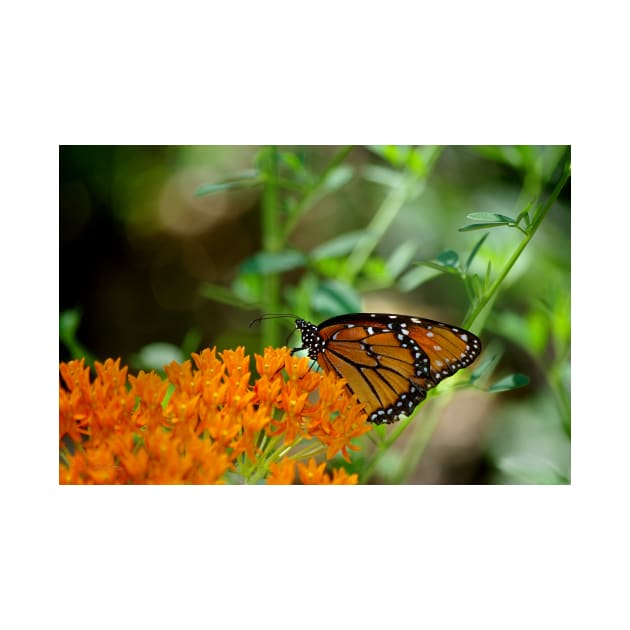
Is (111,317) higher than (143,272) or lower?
lower

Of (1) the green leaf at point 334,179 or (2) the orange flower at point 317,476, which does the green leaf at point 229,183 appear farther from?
(2) the orange flower at point 317,476

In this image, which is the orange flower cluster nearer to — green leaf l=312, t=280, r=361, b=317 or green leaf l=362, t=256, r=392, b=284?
green leaf l=312, t=280, r=361, b=317

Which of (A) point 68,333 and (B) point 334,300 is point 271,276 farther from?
(A) point 68,333

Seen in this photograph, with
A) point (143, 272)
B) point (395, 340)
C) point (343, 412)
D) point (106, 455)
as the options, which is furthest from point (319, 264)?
point (143, 272)

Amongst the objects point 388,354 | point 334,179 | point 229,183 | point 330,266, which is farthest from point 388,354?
point 229,183

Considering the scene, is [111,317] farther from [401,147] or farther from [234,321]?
[401,147]
